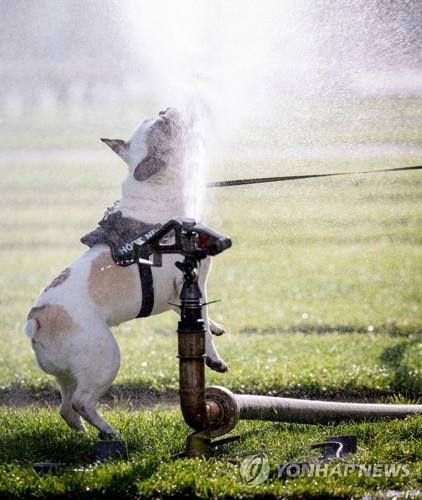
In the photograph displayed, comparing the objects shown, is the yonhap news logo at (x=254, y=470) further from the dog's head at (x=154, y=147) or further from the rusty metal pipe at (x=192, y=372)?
the dog's head at (x=154, y=147)

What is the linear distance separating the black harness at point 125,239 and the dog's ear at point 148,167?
8.6 inches

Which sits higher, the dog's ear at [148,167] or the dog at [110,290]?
the dog's ear at [148,167]

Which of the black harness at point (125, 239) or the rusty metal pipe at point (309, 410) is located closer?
the black harness at point (125, 239)

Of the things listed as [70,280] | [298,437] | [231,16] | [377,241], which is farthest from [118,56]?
[377,241]

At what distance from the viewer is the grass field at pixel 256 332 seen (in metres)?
3.55

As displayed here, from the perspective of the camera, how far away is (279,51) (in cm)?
570

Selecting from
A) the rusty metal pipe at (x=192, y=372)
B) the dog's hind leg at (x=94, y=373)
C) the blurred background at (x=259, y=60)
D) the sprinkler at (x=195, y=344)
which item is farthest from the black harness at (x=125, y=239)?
the blurred background at (x=259, y=60)

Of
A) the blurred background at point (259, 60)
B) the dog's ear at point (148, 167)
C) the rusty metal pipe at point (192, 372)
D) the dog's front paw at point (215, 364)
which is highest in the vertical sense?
the blurred background at point (259, 60)

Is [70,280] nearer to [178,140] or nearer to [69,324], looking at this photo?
[69,324]

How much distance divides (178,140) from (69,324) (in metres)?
1.04

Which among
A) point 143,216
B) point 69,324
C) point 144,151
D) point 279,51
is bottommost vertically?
point 69,324

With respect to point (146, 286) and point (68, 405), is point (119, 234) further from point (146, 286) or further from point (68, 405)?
point (68, 405)

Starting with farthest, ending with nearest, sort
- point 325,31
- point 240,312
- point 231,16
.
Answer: point 240,312 < point 325,31 < point 231,16

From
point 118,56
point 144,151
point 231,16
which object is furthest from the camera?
point 118,56
